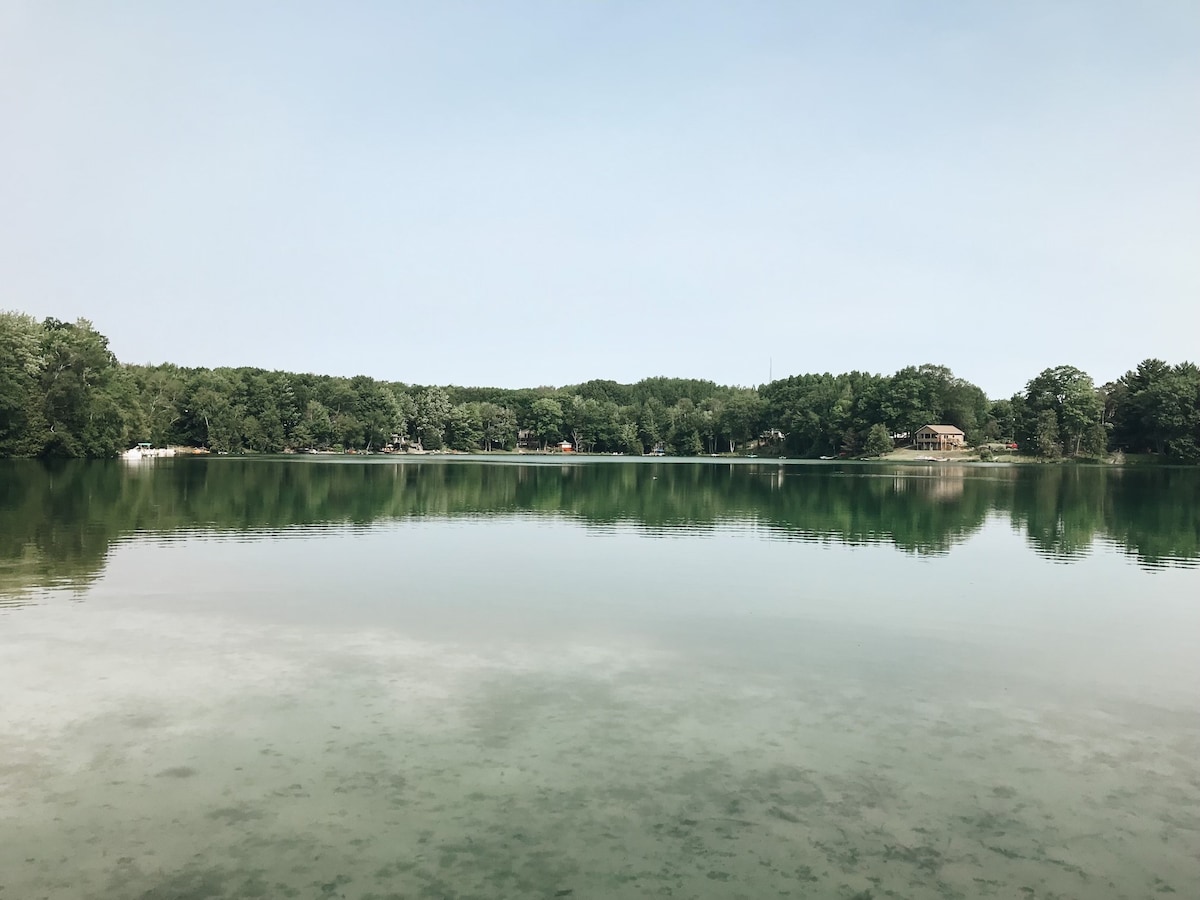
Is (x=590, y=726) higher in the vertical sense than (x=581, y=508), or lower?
lower

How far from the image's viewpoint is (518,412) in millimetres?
174875

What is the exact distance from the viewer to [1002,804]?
24.0 feet

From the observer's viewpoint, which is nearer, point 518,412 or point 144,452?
point 144,452

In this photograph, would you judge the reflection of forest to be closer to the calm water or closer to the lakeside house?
the calm water

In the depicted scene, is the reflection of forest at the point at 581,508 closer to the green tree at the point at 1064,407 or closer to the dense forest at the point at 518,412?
the dense forest at the point at 518,412

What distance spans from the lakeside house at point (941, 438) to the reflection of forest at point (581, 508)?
245ft

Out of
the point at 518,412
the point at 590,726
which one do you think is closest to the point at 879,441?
the point at 518,412

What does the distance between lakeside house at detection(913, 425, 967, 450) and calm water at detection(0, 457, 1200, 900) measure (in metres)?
116

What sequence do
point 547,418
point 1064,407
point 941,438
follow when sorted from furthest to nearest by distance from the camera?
point 547,418 → point 941,438 → point 1064,407

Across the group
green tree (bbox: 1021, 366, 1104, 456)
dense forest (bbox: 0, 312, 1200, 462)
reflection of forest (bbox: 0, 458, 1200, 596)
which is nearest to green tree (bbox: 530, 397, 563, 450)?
dense forest (bbox: 0, 312, 1200, 462)

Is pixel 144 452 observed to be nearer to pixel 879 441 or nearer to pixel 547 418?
pixel 547 418

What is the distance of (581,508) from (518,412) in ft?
457

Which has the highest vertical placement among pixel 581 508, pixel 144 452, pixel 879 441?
pixel 879 441

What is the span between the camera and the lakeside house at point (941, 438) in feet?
433
